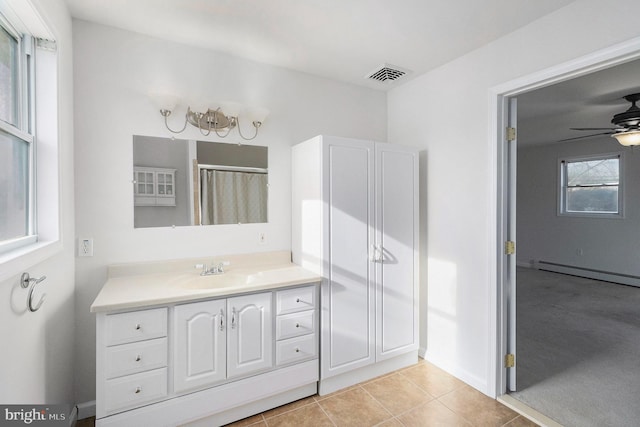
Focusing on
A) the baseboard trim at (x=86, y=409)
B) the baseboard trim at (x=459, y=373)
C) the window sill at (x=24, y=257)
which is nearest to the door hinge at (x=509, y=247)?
the baseboard trim at (x=459, y=373)

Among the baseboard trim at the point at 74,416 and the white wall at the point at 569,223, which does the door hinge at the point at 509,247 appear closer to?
the baseboard trim at the point at 74,416

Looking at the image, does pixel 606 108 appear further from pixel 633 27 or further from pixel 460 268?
pixel 460 268

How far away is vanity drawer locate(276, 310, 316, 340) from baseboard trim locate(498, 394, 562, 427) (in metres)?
1.42

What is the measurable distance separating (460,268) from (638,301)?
4000 mm

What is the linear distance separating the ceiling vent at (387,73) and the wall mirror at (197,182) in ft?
3.92

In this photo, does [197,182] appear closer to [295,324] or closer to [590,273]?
[295,324]

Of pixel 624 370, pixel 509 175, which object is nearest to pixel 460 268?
pixel 509 175

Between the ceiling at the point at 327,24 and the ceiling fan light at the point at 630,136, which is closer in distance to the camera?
the ceiling at the point at 327,24

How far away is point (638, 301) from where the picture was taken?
437 centimetres

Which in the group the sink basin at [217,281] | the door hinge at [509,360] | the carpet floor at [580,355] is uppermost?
the sink basin at [217,281]

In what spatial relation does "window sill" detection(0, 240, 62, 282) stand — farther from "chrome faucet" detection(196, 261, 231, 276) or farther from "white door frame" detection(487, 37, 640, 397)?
"white door frame" detection(487, 37, 640, 397)

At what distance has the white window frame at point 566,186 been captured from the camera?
209 inches

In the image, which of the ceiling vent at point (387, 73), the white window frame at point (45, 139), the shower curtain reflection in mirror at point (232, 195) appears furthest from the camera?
the ceiling vent at point (387, 73)

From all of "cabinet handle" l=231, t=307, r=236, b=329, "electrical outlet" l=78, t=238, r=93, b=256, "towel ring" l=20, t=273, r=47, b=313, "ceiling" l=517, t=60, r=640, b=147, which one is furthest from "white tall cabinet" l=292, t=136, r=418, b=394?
"ceiling" l=517, t=60, r=640, b=147
